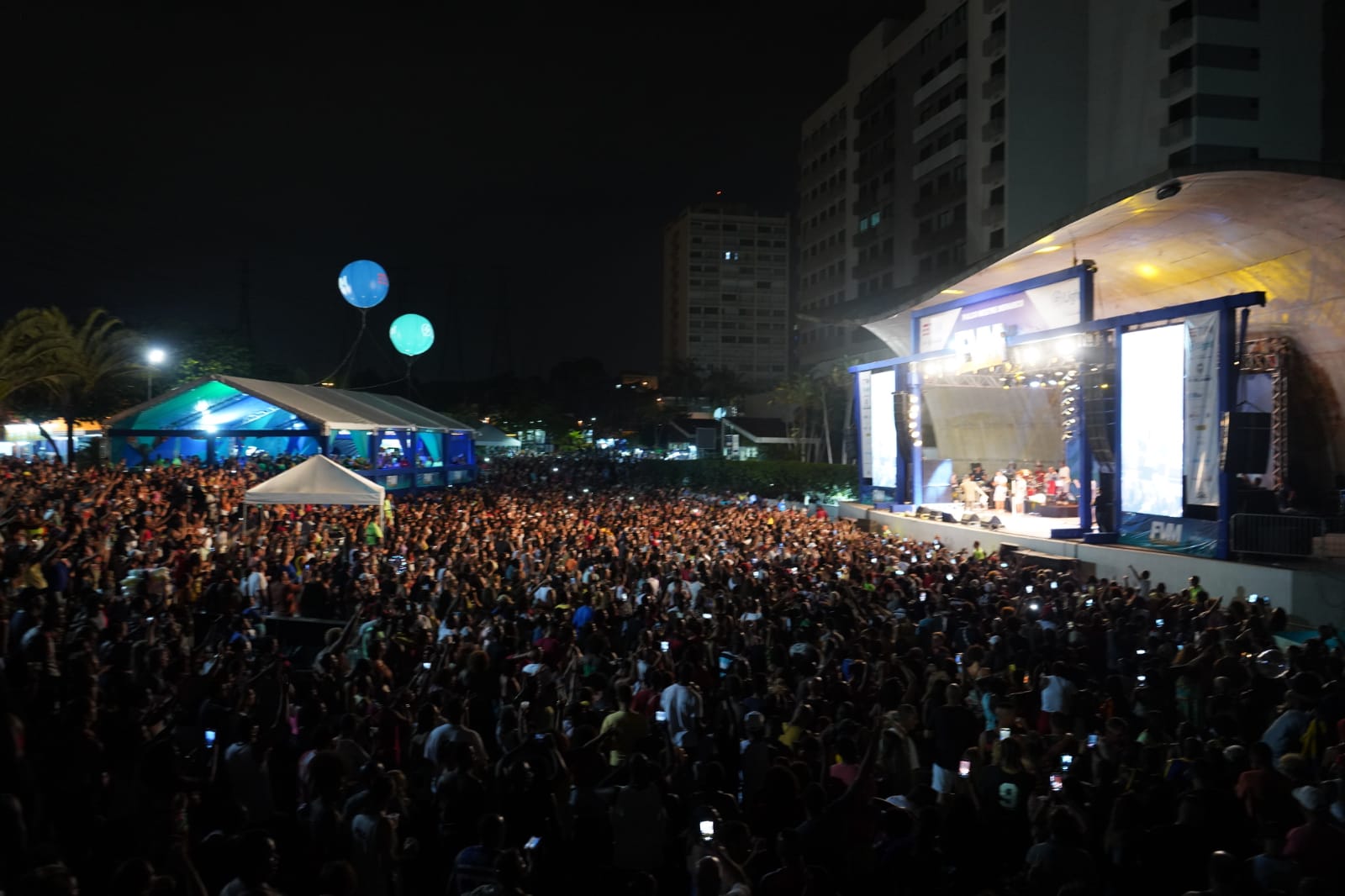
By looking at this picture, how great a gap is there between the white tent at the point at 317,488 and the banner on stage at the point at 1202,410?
1483 centimetres

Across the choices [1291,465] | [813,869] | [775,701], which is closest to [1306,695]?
[775,701]

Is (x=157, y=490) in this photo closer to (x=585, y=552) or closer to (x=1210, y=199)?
(x=585, y=552)

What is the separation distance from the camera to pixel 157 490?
61.0ft

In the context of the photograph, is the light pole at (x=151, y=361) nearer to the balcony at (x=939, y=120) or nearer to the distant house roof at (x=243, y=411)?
the distant house roof at (x=243, y=411)

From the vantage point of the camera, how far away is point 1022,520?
2291 centimetres

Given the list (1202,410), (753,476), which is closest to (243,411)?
(753,476)

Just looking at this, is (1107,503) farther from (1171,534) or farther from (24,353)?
(24,353)

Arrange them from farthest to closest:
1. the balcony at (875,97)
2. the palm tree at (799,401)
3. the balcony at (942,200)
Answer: the balcony at (875,97), the palm tree at (799,401), the balcony at (942,200)

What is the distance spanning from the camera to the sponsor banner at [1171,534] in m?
15.3

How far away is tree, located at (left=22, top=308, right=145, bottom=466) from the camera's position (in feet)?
101

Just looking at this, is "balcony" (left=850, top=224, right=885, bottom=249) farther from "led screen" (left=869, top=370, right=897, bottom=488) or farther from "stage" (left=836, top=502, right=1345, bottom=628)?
"stage" (left=836, top=502, right=1345, bottom=628)

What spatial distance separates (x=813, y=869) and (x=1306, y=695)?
472 centimetres

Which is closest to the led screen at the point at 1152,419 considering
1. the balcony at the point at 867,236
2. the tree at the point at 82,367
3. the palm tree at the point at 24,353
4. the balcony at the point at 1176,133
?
the balcony at the point at 1176,133

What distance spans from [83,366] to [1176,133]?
147ft
